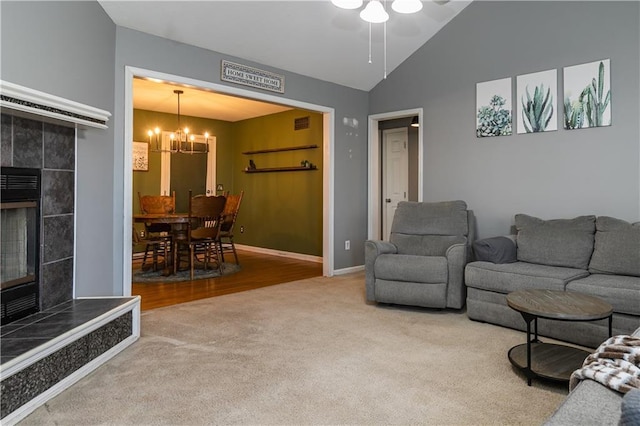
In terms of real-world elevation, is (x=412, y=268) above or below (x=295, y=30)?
below

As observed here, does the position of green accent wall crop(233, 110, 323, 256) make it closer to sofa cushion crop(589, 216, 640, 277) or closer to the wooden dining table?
the wooden dining table

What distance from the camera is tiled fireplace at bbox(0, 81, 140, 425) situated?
1.90 metres

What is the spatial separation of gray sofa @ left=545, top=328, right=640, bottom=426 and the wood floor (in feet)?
11.2

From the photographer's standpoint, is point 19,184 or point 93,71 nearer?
point 19,184

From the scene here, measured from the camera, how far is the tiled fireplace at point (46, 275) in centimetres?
190

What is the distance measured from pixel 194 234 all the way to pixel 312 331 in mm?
2625

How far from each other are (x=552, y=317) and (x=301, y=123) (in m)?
5.18

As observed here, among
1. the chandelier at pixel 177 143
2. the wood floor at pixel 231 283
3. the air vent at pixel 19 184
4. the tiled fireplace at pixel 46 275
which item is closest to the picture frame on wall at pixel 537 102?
the wood floor at pixel 231 283

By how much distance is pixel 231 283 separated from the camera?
15.6 feet

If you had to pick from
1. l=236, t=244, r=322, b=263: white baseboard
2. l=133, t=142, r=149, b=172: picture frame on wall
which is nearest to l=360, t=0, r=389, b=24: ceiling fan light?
l=236, t=244, r=322, b=263: white baseboard

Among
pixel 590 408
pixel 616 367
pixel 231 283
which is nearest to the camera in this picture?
pixel 590 408

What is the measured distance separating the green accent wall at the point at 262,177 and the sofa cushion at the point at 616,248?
3.86m

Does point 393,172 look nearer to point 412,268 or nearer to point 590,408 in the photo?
point 412,268

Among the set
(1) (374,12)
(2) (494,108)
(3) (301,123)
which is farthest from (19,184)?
(3) (301,123)
